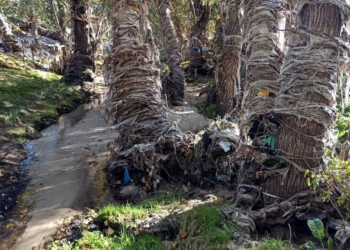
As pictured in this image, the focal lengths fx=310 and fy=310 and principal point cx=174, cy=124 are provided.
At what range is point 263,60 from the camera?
133 inches

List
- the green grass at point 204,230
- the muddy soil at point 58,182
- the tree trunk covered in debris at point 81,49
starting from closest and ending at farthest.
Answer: the green grass at point 204,230
the muddy soil at point 58,182
the tree trunk covered in debris at point 81,49

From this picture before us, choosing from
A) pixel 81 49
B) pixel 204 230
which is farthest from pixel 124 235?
pixel 81 49

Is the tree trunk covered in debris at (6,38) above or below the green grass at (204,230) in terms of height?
above

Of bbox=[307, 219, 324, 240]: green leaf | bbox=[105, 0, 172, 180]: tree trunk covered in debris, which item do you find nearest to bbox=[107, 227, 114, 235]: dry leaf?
bbox=[105, 0, 172, 180]: tree trunk covered in debris

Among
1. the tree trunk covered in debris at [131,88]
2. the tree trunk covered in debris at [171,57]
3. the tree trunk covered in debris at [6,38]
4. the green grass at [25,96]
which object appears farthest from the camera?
the tree trunk covered in debris at [6,38]

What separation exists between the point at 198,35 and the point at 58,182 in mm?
10439

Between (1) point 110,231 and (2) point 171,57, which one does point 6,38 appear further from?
(1) point 110,231

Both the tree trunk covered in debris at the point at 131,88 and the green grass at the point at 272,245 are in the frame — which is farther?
the tree trunk covered in debris at the point at 131,88

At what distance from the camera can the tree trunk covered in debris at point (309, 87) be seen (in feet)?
8.45

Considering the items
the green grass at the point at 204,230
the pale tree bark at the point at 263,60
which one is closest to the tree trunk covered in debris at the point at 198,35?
the pale tree bark at the point at 263,60

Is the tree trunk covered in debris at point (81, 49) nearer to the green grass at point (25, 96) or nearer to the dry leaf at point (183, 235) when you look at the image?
the green grass at point (25, 96)

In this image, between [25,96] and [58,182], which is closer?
[58,182]

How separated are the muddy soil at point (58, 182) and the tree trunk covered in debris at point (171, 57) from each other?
2.67 m

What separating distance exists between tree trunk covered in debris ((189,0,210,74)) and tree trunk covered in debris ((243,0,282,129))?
32.7 feet
